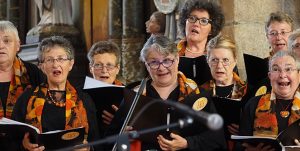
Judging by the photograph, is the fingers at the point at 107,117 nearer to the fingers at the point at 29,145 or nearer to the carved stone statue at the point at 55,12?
the fingers at the point at 29,145

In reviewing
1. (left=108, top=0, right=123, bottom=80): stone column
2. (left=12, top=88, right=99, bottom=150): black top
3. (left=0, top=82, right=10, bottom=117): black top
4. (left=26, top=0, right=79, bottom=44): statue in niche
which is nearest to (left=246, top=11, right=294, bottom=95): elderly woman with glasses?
(left=12, top=88, right=99, bottom=150): black top

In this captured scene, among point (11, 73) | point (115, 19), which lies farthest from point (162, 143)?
point (115, 19)

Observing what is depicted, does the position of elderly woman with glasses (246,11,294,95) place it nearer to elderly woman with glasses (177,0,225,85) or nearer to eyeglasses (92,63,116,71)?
elderly woman with glasses (177,0,225,85)

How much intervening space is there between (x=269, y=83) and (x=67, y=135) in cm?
139

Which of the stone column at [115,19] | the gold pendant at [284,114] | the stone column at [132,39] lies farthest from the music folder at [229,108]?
the stone column at [115,19]

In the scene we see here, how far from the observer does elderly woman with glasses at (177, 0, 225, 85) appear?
4.74 m

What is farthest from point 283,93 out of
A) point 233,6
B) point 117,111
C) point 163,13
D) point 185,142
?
point 163,13

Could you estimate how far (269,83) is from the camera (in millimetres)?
4387

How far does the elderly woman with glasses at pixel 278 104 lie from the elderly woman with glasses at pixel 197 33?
2.41 feet

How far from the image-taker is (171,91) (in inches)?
164

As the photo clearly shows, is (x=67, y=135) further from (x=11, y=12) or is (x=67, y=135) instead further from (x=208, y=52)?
(x=11, y=12)

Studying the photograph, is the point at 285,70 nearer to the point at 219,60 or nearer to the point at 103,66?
the point at 219,60

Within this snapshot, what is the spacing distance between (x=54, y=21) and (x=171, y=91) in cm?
509

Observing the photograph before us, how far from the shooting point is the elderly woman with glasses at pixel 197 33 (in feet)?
15.6
